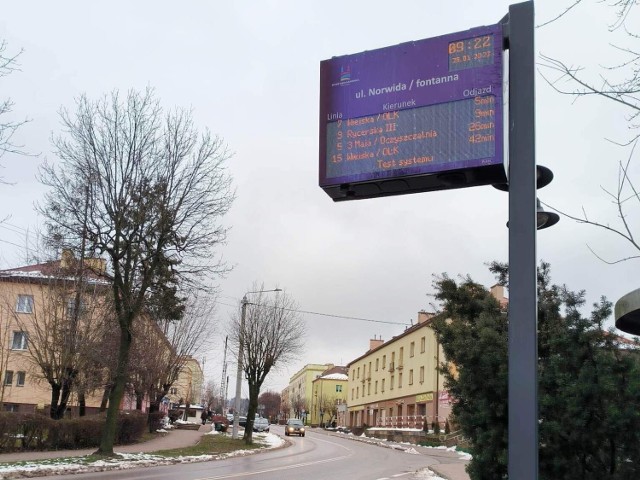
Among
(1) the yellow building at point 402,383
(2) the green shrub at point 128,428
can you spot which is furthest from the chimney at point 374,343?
(2) the green shrub at point 128,428

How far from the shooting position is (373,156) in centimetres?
693

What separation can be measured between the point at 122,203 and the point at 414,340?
41.2 metres

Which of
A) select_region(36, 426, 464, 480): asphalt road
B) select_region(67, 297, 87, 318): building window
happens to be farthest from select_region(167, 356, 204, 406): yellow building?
select_region(36, 426, 464, 480): asphalt road

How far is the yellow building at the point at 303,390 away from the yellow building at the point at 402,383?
48.4 meters

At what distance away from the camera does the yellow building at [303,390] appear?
447ft

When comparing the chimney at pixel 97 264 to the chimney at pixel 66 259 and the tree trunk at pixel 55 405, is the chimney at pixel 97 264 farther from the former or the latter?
the tree trunk at pixel 55 405

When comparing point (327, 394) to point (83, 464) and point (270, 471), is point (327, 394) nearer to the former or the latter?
point (270, 471)

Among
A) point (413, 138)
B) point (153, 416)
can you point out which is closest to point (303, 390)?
point (153, 416)

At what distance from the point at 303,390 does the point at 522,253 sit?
515 feet

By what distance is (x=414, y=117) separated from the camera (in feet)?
21.8

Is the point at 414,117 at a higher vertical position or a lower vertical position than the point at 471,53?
lower

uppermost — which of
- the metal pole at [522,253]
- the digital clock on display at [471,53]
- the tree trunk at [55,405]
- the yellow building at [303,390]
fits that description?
the digital clock on display at [471,53]

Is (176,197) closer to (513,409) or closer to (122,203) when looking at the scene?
(122,203)

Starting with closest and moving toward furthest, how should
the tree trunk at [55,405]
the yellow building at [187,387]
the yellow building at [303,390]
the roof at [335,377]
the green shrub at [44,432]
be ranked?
the green shrub at [44,432] < the tree trunk at [55,405] < the yellow building at [187,387] < the roof at [335,377] < the yellow building at [303,390]
